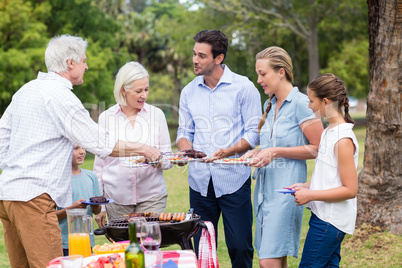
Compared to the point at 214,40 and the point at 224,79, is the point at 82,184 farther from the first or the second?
the point at 214,40

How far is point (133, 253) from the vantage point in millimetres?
2613

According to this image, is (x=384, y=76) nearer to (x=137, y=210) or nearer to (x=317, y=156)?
(x=317, y=156)

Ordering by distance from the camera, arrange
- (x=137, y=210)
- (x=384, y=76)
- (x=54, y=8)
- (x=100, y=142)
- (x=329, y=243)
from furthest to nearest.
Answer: (x=54, y=8) < (x=384, y=76) < (x=137, y=210) < (x=100, y=142) < (x=329, y=243)

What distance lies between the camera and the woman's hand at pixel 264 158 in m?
3.74

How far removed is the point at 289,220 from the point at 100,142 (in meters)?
1.51

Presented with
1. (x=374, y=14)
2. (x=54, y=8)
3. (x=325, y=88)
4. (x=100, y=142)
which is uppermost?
(x=54, y=8)

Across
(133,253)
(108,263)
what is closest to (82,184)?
(108,263)

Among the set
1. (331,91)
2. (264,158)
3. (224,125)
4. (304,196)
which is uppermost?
(331,91)

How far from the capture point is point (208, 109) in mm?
4562

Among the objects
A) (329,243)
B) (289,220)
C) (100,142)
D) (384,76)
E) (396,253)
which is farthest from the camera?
(384,76)

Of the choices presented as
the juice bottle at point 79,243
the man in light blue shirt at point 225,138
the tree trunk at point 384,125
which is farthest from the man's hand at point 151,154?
the tree trunk at point 384,125

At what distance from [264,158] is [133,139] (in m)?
1.25

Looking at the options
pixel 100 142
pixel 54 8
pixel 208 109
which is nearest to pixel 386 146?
pixel 208 109

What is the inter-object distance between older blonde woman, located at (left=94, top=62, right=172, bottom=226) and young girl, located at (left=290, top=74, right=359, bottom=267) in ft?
4.74
